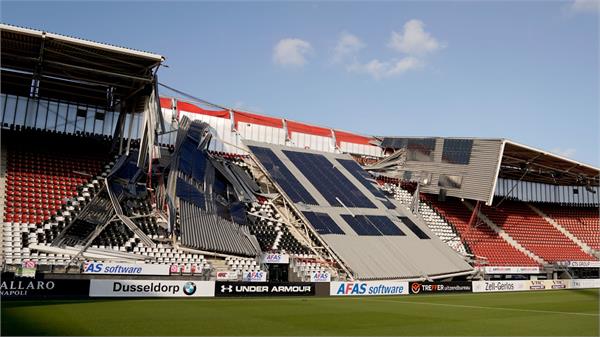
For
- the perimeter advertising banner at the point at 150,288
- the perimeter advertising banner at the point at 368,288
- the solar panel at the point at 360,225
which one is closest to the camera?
the perimeter advertising banner at the point at 150,288

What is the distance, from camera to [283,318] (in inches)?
701

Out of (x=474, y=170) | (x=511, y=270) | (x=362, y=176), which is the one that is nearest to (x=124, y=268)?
(x=362, y=176)

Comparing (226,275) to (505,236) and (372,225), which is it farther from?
(505,236)

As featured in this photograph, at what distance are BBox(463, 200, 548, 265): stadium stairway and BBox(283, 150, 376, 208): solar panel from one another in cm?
1508

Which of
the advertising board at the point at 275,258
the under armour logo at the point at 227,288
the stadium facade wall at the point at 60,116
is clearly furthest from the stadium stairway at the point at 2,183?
the advertising board at the point at 275,258

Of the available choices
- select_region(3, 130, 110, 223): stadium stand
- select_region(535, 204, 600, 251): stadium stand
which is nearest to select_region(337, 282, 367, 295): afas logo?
select_region(3, 130, 110, 223): stadium stand

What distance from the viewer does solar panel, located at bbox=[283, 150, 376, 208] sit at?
1620 inches

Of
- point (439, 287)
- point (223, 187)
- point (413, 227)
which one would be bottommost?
point (439, 287)

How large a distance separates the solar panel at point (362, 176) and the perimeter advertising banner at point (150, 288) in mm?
21326

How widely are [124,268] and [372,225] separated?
59.1ft

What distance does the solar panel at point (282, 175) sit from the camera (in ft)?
128

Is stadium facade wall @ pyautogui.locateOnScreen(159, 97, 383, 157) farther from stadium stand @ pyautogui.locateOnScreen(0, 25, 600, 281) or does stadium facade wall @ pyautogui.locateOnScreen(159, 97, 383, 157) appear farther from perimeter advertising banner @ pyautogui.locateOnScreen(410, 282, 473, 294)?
perimeter advertising banner @ pyautogui.locateOnScreen(410, 282, 473, 294)

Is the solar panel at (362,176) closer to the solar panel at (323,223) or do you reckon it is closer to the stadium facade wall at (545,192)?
the solar panel at (323,223)

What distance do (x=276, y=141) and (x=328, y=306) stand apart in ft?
90.1
